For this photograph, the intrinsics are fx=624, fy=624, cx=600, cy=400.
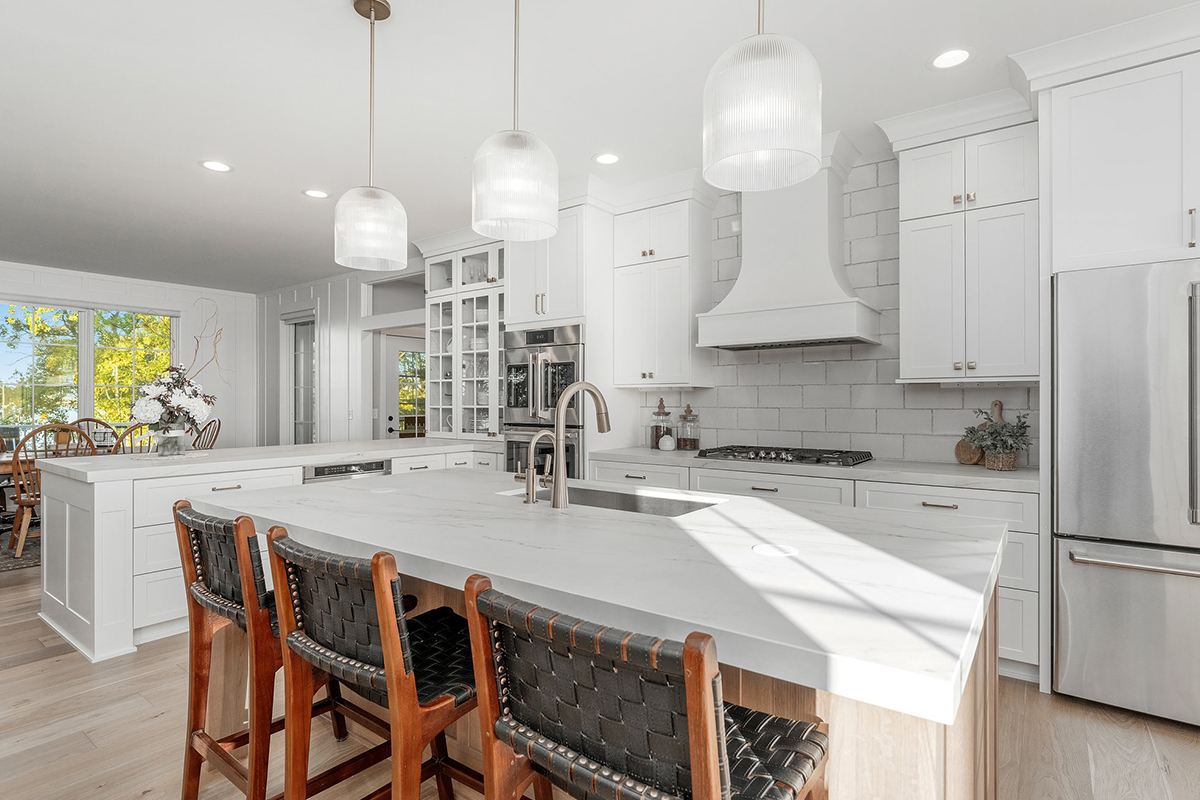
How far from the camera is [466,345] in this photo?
16.4ft

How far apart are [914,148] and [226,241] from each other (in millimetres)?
5132

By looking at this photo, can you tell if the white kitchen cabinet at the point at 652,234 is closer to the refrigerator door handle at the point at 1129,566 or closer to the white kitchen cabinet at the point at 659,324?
the white kitchen cabinet at the point at 659,324

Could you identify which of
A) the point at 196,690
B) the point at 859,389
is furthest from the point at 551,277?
the point at 196,690

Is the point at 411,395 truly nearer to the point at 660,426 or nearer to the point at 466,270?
the point at 466,270

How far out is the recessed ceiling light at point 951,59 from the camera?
2.48 meters

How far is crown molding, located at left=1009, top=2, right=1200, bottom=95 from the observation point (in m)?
2.26

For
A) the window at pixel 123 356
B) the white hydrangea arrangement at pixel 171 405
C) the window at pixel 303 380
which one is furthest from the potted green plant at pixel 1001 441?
the window at pixel 123 356

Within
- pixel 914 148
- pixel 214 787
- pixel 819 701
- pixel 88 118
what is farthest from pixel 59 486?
pixel 914 148

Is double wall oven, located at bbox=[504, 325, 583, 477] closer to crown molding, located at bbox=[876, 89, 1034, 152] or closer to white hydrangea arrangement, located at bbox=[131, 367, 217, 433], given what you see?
white hydrangea arrangement, located at bbox=[131, 367, 217, 433]

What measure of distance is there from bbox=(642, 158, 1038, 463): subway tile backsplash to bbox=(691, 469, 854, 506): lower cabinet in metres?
0.63

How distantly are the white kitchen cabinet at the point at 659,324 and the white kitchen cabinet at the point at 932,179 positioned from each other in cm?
128

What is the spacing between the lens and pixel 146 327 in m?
6.79

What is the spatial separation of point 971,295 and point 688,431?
1817mm

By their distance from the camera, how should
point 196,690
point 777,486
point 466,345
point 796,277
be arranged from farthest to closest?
1. point 466,345
2. point 796,277
3. point 777,486
4. point 196,690
